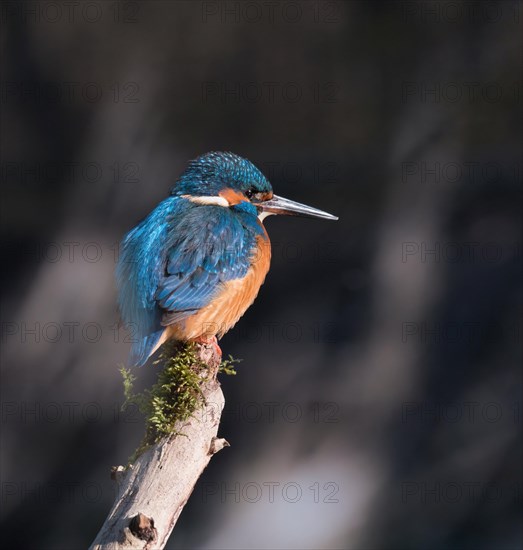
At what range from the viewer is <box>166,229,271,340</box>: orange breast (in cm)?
241

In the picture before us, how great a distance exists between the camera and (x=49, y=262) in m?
4.42

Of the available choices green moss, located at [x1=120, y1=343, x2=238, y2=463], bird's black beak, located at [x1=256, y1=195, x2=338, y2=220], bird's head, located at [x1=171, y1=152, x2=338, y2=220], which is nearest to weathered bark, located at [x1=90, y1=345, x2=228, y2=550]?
green moss, located at [x1=120, y1=343, x2=238, y2=463]

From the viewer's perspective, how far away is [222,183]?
2764 mm

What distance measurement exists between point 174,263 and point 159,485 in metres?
0.75

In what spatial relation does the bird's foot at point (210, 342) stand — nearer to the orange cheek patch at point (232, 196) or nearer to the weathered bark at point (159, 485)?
the weathered bark at point (159, 485)

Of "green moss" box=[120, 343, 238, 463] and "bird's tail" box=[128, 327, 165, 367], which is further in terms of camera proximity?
"bird's tail" box=[128, 327, 165, 367]

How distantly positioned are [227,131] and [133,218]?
600 millimetres

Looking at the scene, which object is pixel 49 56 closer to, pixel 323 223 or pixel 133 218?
pixel 133 218

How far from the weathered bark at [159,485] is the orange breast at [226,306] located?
34 cm

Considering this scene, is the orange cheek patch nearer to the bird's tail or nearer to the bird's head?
the bird's head

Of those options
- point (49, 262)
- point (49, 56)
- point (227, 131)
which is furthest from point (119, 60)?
point (49, 262)

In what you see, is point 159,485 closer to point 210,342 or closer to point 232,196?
point 210,342

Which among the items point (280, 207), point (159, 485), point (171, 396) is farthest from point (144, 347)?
point (280, 207)

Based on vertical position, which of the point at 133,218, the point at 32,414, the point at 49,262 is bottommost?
the point at 32,414
